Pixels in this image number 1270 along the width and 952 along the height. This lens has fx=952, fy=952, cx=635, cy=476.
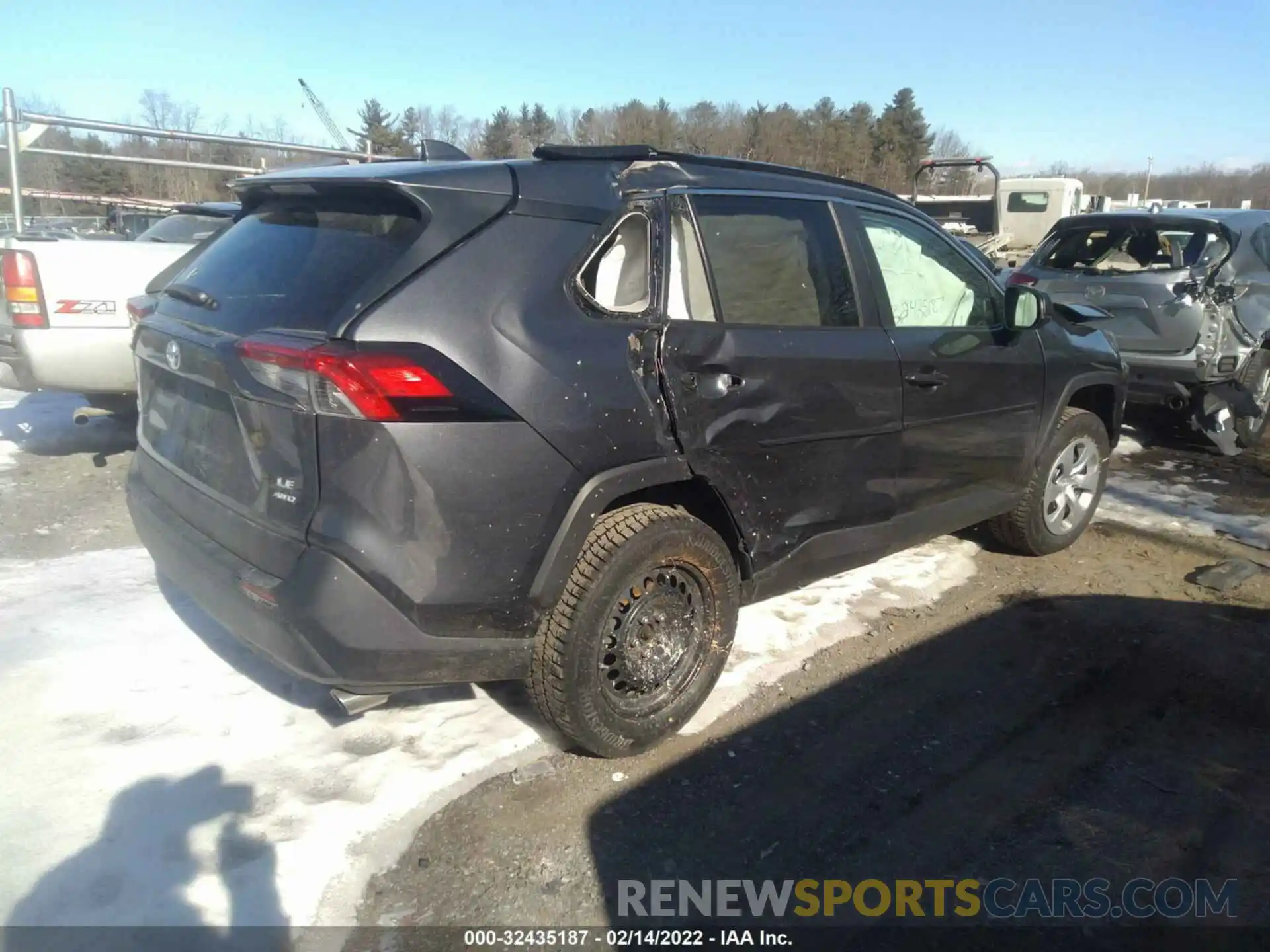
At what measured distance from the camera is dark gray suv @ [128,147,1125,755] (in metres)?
2.59

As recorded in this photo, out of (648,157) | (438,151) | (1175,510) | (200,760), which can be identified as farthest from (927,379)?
(1175,510)

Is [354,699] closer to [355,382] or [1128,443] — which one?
[355,382]

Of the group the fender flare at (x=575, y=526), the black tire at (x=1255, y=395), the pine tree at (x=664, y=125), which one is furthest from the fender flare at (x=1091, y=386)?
the pine tree at (x=664, y=125)

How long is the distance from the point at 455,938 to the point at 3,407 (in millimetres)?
7349

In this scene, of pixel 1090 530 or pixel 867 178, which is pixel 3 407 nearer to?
pixel 1090 530

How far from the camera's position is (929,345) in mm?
4012

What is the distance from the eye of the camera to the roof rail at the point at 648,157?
10.2 ft

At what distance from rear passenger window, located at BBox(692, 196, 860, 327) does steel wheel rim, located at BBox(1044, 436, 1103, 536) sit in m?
2.01

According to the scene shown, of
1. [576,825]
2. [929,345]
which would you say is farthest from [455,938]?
[929,345]

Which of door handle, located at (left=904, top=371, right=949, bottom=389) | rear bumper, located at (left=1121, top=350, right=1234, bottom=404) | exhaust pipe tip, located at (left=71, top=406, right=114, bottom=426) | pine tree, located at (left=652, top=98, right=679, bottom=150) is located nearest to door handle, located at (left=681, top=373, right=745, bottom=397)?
door handle, located at (left=904, top=371, right=949, bottom=389)

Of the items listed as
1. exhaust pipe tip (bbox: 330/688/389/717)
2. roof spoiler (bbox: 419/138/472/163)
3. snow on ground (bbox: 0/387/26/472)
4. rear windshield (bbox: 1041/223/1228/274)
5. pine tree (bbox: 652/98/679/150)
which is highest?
pine tree (bbox: 652/98/679/150)

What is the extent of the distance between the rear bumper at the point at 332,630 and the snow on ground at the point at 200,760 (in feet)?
1.60

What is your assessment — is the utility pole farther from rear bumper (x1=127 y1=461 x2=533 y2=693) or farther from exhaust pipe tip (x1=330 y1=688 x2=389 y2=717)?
Answer: exhaust pipe tip (x1=330 y1=688 x2=389 y2=717)

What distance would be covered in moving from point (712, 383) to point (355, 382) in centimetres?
122
